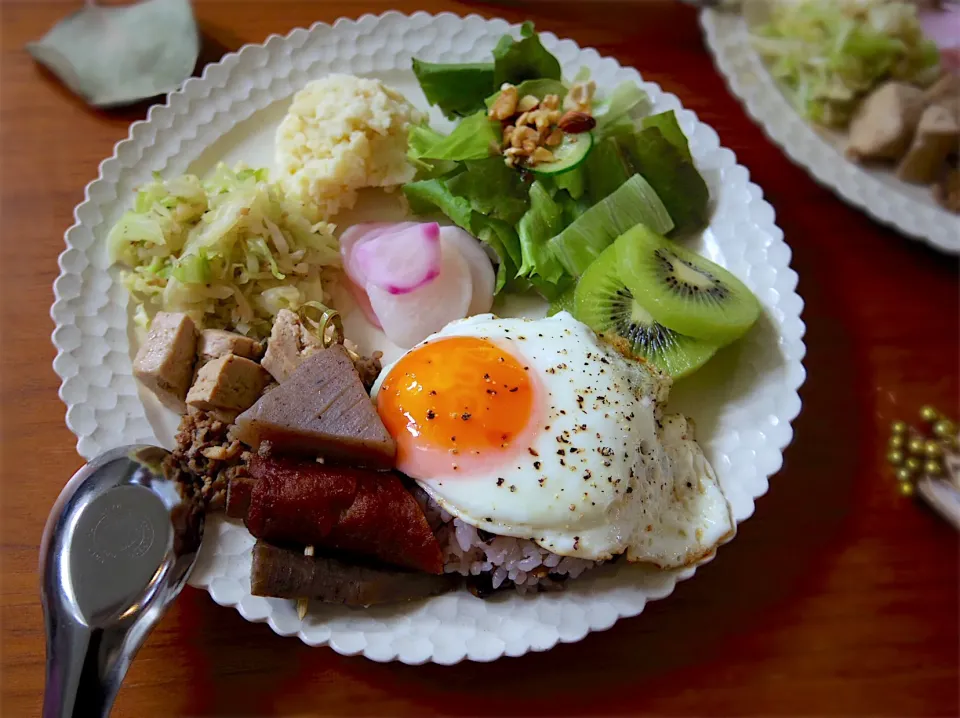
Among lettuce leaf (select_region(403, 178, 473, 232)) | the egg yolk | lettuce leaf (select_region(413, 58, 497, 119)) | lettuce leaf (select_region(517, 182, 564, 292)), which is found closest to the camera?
the egg yolk

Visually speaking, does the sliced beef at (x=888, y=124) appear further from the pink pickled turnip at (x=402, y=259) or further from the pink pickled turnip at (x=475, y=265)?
the pink pickled turnip at (x=402, y=259)

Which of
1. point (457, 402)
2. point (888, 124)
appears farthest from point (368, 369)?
point (888, 124)

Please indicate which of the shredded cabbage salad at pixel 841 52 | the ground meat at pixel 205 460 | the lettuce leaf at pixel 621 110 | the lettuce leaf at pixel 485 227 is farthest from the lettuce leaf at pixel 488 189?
the shredded cabbage salad at pixel 841 52

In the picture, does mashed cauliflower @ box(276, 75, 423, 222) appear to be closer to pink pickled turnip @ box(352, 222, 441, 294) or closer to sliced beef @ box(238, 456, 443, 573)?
pink pickled turnip @ box(352, 222, 441, 294)

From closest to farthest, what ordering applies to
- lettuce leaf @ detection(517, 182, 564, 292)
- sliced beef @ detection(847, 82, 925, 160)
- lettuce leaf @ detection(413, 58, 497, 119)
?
lettuce leaf @ detection(517, 182, 564, 292), lettuce leaf @ detection(413, 58, 497, 119), sliced beef @ detection(847, 82, 925, 160)

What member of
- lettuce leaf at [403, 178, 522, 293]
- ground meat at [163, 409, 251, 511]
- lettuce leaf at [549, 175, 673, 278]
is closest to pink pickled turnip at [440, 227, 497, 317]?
lettuce leaf at [403, 178, 522, 293]

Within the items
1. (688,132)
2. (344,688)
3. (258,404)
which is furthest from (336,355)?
(688,132)

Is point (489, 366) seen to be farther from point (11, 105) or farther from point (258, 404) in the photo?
point (11, 105)
